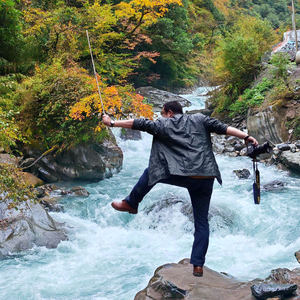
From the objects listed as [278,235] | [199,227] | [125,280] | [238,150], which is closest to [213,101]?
[238,150]

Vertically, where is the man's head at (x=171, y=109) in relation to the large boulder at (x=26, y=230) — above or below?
above

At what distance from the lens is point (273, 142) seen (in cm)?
1077

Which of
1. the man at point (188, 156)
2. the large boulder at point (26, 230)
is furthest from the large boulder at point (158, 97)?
the man at point (188, 156)

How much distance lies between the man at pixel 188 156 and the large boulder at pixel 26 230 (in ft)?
11.4

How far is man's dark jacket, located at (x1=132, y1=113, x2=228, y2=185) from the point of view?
9.34 ft

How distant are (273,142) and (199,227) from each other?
850 centimetres

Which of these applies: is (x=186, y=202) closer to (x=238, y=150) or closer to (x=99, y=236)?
(x=99, y=236)

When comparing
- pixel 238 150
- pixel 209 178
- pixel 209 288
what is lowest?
pixel 238 150

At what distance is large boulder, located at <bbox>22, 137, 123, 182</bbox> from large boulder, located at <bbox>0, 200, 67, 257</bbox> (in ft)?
10.0

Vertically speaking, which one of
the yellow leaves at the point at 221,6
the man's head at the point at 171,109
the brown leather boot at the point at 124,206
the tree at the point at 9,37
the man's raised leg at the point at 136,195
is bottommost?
the brown leather boot at the point at 124,206

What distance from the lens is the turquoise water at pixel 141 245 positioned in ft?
16.0

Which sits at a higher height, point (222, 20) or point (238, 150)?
point (222, 20)

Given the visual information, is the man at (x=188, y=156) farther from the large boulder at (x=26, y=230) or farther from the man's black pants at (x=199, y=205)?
the large boulder at (x=26, y=230)

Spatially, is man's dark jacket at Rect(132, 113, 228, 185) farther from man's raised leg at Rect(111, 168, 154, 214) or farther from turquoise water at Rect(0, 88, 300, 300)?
turquoise water at Rect(0, 88, 300, 300)
